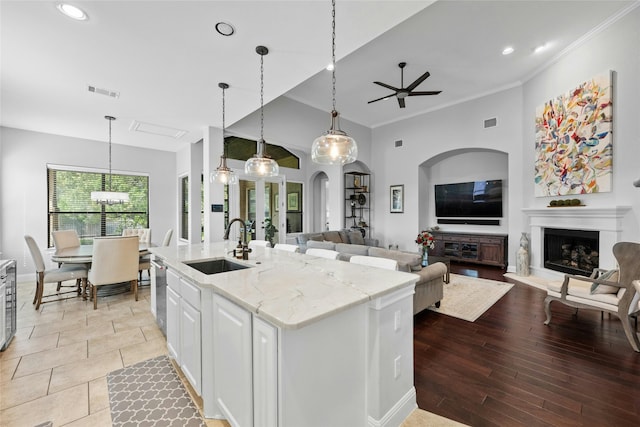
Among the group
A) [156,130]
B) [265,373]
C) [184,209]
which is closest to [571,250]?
[265,373]

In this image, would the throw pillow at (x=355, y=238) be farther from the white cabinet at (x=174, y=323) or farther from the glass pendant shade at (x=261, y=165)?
the white cabinet at (x=174, y=323)

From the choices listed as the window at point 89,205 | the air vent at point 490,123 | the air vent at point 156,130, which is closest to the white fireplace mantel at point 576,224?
the air vent at point 490,123

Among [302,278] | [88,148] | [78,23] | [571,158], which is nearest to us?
[302,278]

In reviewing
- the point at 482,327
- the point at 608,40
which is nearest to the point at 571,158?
the point at 608,40

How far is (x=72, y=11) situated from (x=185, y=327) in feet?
8.93

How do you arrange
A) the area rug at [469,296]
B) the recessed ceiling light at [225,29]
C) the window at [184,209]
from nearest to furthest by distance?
the recessed ceiling light at [225,29]
the area rug at [469,296]
the window at [184,209]

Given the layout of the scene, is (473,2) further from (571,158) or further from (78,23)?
(78,23)

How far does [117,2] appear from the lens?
2.10 meters

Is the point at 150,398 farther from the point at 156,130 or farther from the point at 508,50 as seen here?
the point at 508,50

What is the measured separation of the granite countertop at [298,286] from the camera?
1220 millimetres

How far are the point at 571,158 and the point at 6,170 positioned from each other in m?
10.1

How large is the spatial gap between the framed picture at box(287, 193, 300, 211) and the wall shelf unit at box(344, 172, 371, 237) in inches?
58.5

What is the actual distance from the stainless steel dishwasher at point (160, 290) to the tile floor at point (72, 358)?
202 millimetres

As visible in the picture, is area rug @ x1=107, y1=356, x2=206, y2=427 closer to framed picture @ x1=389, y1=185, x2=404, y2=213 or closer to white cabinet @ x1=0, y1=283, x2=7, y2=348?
white cabinet @ x1=0, y1=283, x2=7, y2=348
